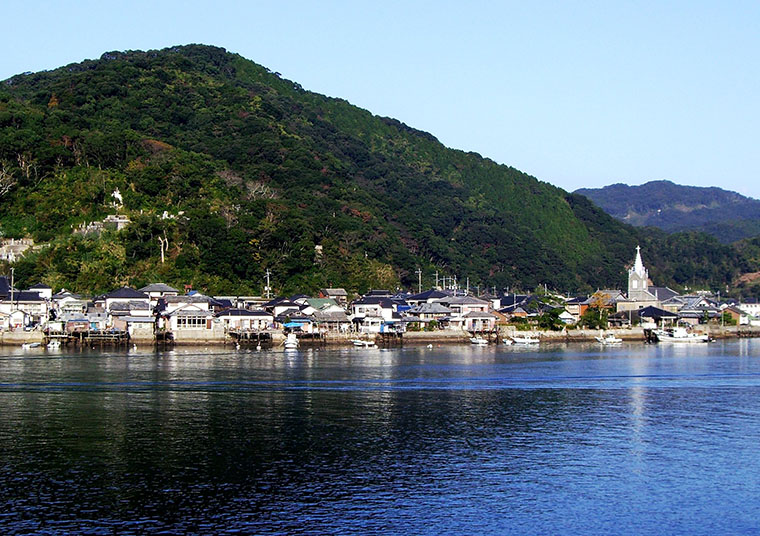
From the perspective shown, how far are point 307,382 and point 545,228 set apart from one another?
116m

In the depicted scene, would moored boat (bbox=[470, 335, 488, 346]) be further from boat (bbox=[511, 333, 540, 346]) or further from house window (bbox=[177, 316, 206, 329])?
house window (bbox=[177, 316, 206, 329])

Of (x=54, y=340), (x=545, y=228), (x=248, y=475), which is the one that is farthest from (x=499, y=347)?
(x=545, y=228)

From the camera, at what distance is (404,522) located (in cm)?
1744

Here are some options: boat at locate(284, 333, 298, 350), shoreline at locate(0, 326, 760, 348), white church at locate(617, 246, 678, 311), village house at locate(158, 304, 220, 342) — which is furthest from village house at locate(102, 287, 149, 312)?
white church at locate(617, 246, 678, 311)

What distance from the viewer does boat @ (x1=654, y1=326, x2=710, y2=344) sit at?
70931 millimetres

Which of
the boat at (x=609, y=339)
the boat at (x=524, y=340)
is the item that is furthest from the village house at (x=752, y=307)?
the boat at (x=524, y=340)

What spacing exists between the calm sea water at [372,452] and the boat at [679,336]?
30.2 meters

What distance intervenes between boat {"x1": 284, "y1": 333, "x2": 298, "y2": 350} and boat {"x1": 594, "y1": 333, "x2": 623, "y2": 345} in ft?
80.5

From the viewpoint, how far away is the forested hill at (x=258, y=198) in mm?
67938

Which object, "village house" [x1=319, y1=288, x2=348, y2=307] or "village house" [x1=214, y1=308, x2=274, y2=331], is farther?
"village house" [x1=319, y1=288, x2=348, y2=307]

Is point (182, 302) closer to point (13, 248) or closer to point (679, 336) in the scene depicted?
point (13, 248)

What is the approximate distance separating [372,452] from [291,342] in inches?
1334

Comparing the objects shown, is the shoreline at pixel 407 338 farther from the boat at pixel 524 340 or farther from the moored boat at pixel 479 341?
the boat at pixel 524 340

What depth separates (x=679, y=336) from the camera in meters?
71.7
